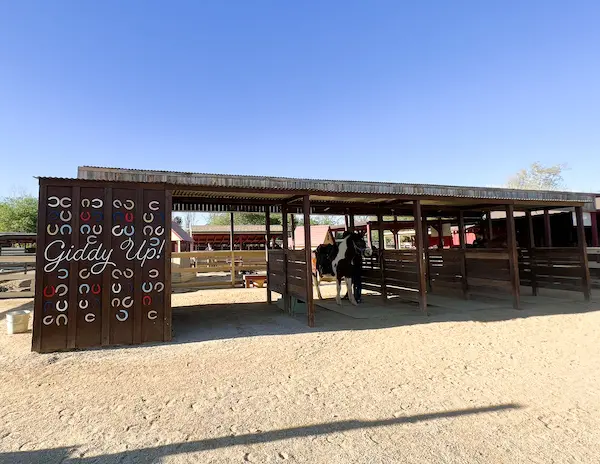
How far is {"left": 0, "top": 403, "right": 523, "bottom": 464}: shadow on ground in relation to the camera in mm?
2430

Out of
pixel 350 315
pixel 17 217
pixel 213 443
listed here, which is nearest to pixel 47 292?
pixel 213 443

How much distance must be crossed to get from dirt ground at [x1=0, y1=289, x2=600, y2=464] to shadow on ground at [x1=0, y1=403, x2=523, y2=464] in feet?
0.04

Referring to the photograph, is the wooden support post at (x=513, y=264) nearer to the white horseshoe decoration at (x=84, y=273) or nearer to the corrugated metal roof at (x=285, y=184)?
the corrugated metal roof at (x=285, y=184)

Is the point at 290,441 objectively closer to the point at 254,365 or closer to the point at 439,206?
the point at 254,365

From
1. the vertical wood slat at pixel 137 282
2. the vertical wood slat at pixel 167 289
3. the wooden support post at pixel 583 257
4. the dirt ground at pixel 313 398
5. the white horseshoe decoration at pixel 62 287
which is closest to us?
the dirt ground at pixel 313 398

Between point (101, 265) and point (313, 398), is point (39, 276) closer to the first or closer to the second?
point (101, 265)

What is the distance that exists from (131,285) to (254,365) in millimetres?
2384

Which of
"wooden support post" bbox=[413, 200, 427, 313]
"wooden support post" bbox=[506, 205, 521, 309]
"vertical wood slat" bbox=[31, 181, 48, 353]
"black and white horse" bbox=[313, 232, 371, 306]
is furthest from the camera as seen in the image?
"black and white horse" bbox=[313, 232, 371, 306]

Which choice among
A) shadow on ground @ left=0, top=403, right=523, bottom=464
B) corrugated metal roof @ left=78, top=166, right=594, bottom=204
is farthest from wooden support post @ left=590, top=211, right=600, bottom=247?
shadow on ground @ left=0, top=403, right=523, bottom=464

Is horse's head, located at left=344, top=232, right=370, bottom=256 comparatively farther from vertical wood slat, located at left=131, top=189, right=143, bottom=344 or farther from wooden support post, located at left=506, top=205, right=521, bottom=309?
vertical wood slat, located at left=131, top=189, right=143, bottom=344

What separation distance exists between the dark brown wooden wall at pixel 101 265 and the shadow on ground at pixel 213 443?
2.94 metres

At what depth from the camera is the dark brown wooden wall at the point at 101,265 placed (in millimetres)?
5047

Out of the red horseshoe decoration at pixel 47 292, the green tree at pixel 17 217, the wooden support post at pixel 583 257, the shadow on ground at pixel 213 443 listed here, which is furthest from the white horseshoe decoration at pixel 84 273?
the green tree at pixel 17 217

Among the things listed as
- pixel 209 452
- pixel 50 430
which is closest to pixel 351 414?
pixel 209 452
